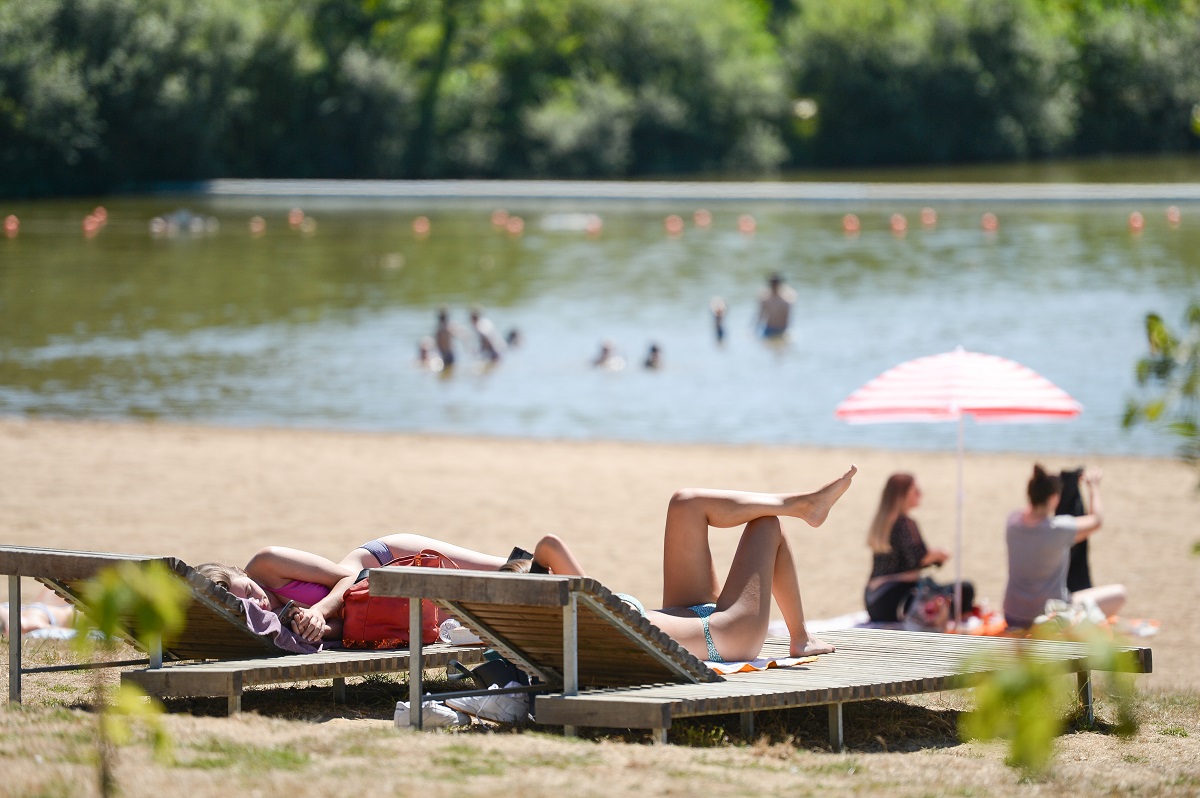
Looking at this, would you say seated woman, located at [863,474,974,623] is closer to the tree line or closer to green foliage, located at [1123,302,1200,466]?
green foliage, located at [1123,302,1200,466]

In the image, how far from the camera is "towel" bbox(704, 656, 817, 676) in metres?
4.72

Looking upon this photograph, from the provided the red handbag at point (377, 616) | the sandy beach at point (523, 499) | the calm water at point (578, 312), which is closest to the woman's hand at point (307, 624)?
the red handbag at point (377, 616)

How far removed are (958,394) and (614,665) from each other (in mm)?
3196

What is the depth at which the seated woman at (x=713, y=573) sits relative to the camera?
479 cm

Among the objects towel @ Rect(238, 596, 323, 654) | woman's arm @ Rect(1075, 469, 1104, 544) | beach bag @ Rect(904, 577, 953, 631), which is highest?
woman's arm @ Rect(1075, 469, 1104, 544)

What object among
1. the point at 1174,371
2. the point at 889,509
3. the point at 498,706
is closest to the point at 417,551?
the point at 498,706

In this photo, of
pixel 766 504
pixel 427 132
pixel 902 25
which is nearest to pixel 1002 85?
pixel 902 25

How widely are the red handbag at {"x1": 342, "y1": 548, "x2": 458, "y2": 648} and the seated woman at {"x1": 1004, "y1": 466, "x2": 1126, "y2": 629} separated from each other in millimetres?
3135

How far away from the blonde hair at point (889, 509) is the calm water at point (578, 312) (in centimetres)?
778

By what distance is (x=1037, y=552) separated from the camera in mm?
7023

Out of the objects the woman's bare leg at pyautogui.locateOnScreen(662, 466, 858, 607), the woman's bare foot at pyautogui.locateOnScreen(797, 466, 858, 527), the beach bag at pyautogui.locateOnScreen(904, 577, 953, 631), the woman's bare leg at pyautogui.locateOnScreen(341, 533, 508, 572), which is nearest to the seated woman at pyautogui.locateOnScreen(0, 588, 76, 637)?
the woman's bare leg at pyautogui.locateOnScreen(341, 533, 508, 572)

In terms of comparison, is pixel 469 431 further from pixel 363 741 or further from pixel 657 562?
pixel 363 741

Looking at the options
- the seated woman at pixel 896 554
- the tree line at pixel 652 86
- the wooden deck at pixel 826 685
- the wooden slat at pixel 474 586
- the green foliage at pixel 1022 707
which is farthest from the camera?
the tree line at pixel 652 86

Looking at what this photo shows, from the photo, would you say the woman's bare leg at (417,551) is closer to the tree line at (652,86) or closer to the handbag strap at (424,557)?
the handbag strap at (424,557)
